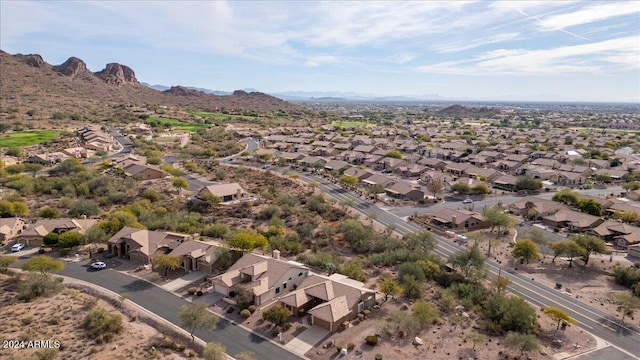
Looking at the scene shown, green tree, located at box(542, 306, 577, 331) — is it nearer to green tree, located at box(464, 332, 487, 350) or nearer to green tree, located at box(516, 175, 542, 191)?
green tree, located at box(464, 332, 487, 350)

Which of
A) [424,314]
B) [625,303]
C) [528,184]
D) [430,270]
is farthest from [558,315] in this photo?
[528,184]

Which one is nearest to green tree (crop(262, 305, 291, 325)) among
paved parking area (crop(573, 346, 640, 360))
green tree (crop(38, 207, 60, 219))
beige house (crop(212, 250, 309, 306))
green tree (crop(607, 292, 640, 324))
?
beige house (crop(212, 250, 309, 306))

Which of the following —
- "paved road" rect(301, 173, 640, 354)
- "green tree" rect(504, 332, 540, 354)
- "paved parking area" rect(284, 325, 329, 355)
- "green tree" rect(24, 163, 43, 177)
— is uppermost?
"green tree" rect(24, 163, 43, 177)

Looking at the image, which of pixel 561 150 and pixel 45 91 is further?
pixel 45 91

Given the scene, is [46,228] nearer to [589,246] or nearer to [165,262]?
[165,262]

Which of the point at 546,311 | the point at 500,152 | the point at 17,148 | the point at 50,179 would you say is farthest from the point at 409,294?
the point at 17,148

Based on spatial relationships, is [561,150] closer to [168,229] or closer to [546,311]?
[546,311]
